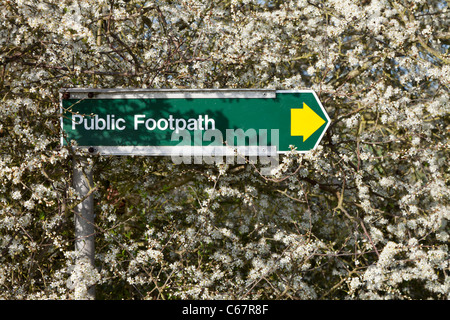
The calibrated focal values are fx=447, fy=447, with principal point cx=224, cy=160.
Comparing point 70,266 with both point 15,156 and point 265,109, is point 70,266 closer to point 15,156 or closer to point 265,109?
point 15,156

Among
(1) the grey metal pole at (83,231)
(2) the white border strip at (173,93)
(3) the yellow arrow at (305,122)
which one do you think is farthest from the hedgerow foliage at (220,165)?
(2) the white border strip at (173,93)

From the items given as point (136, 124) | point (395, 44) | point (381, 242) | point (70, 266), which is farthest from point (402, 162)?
point (70, 266)

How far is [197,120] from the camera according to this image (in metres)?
2.82

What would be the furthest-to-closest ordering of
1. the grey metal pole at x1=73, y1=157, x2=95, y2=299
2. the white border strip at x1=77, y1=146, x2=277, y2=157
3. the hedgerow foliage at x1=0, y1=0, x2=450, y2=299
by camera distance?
1. the hedgerow foliage at x1=0, y1=0, x2=450, y2=299
2. the grey metal pole at x1=73, y1=157, x2=95, y2=299
3. the white border strip at x1=77, y1=146, x2=277, y2=157

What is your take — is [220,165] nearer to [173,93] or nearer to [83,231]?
[173,93]

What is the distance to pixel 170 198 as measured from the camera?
468 centimetres

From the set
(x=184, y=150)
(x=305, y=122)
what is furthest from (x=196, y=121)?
(x=305, y=122)

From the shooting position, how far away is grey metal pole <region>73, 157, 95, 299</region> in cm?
294

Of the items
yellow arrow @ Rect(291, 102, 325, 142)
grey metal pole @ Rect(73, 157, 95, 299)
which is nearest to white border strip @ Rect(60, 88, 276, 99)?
yellow arrow @ Rect(291, 102, 325, 142)

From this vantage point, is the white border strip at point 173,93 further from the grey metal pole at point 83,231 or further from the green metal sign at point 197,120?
the grey metal pole at point 83,231

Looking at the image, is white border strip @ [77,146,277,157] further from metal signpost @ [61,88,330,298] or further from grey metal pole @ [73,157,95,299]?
grey metal pole @ [73,157,95,299]

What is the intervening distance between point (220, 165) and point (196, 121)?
752 millimetres

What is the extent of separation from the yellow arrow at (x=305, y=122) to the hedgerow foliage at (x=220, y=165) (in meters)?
0.21
